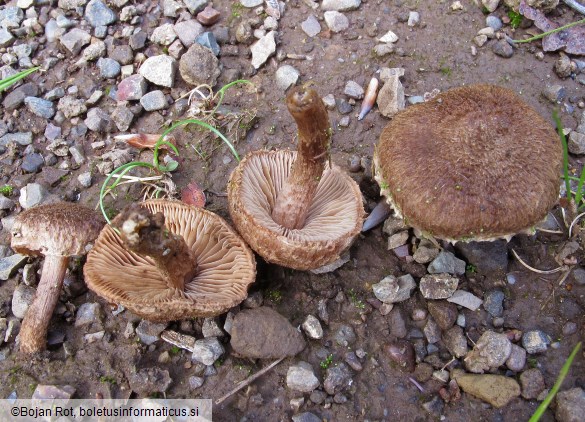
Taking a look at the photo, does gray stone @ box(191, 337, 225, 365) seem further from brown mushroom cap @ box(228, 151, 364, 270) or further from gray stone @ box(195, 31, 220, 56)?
gray stone @ box(195, 31, 220, 56)

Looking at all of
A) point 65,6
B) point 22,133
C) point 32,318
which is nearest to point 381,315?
point 32,318

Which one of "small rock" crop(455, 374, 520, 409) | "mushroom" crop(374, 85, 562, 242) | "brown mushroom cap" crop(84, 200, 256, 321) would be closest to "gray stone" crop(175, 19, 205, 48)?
"brown mushroom cap" crop(84, 200, 256, 321)

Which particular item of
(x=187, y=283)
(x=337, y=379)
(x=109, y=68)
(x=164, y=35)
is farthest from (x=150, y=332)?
(x=164, y=35)

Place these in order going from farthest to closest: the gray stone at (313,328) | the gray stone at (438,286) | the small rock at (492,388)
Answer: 1. the gray stone at (438,286)
2. the gray stone at (313,328)
3. the small rock at (492,388)

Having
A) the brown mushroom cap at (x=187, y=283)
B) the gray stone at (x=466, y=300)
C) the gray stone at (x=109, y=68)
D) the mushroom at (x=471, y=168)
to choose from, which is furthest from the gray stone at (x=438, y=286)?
the gray stone at (x=109, y=68)

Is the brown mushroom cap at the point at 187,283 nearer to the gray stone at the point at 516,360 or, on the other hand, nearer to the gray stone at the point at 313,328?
the gray stone at the point at 313,328

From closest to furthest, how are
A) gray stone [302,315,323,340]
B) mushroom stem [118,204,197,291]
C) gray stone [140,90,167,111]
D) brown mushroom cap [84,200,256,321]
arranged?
1. mushroom stem [118,204,197,291]
2. brown mushroom cap [84,200,256,321]
3. gray stone [302,315,323,340]
4. gray stone [140,90,167,111]
